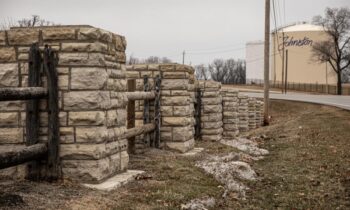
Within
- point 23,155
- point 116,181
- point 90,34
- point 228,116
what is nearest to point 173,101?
point 116,181

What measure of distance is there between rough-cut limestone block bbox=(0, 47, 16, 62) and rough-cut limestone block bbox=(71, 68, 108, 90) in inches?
31.5

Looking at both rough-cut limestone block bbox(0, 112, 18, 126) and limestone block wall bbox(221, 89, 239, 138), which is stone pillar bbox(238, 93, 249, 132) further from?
rough-cut limestone block bbox(0, 112, 18, 126)

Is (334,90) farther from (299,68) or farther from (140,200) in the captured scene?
(140,200)

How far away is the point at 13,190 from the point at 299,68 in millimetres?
59926

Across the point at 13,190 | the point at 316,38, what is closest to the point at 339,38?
the point at 316,38

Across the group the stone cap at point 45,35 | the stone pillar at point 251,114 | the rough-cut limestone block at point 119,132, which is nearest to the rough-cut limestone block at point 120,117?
the rough-cut limestone block at point 119,132

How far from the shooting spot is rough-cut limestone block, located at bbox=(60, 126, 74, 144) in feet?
22.1

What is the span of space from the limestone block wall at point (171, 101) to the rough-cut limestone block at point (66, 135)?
461 cm

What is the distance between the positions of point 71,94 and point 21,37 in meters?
0.99

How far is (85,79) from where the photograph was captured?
6773 mm

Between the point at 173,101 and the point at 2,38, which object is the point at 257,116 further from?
the point at 2,38

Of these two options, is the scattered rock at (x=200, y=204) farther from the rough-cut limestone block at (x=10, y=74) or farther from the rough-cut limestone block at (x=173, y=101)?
the rough-cut limestone block at (x=173, y=101)

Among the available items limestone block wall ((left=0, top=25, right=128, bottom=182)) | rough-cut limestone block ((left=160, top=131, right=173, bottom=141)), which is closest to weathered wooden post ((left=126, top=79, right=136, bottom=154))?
rough-cut limestone block ((left=160, top=131, right=173, bottom=141))

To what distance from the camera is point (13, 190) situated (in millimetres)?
6055
